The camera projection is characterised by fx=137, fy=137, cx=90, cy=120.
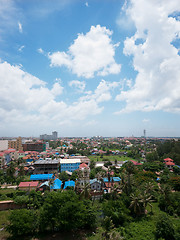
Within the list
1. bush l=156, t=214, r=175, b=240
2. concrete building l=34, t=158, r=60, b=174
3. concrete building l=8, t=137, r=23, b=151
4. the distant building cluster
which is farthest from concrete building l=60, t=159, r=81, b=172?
concrete building l=8, t=137, r=23, b=151

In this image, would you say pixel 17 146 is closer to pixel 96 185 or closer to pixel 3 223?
pixel 96 185

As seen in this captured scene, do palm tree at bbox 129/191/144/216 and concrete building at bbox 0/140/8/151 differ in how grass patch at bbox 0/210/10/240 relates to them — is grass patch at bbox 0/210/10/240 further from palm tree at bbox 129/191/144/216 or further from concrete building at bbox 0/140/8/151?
concrete building at bbox 0/140/8/151

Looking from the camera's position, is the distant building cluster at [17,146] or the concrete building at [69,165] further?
the distant building cluster at [17,146]

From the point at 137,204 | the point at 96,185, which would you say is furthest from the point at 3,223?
the point at 137,204

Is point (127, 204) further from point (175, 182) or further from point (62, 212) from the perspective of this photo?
point (175, 182)

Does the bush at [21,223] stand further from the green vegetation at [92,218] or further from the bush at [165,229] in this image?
the bush at [165,229]

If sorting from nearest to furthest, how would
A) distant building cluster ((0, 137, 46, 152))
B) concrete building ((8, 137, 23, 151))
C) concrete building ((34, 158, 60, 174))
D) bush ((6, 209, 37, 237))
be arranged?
bush ((6, 209, 37, 237)) < concrete building ((34, 158, 60, 174)) < distant building cluster ((0, 137, 46, 152)) < concrete building ((8, 137, 23, 151))

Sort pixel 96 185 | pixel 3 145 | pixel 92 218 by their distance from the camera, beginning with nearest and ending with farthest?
pixel 92 218 → pixel 96 185 → pixel 3 145

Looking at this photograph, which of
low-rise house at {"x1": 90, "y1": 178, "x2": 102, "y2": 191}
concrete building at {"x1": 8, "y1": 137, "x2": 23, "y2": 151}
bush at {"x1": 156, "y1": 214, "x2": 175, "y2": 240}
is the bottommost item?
low-rise house at {"x1": 90, "y1": 178, "x2": 102, "y2": 191}

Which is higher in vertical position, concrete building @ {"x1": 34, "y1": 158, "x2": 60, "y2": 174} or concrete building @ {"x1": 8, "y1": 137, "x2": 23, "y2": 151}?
concrete building @ {"x1": 8, "y1": 137, "x2": 23, "y2": 151}

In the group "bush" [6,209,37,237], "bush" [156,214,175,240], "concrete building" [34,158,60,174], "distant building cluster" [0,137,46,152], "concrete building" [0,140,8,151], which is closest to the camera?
"bush" [6,209,37,237]

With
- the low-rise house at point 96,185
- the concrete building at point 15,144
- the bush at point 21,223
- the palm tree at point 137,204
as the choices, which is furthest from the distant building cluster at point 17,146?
the palm tree at point 137,204
